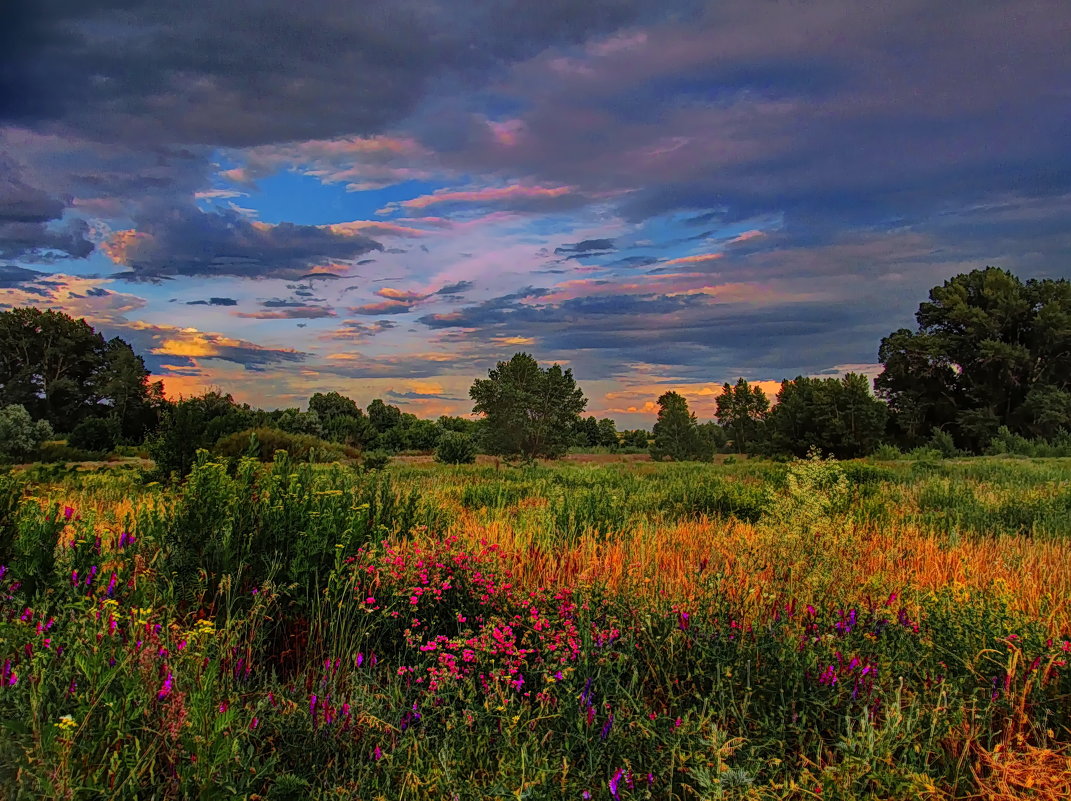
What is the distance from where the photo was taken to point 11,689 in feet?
7.82

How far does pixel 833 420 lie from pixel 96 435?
123ft

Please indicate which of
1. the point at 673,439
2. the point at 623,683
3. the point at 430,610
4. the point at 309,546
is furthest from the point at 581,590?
the point at 673,439

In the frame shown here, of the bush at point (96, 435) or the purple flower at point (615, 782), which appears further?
the bush at point (96, 435)

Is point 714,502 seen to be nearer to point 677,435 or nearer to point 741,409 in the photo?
point 677,435

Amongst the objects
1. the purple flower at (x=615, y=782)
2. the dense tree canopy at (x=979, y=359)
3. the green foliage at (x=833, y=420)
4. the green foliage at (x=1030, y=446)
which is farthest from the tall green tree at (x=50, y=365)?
the dense tree canopy at (x=979, y=359)

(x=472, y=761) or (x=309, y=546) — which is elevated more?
(x=309, y=546)

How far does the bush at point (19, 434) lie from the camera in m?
21.6

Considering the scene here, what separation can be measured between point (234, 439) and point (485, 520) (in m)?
9.03

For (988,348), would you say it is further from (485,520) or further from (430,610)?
(430,610)

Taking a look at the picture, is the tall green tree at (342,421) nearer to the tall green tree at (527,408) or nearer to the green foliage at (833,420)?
the tall green tree at (527,408)

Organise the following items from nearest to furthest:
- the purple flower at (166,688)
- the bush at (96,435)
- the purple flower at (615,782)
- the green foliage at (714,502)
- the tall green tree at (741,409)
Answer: the purple flower at (615,782), the purple flower at (166,688), the green foliage at (714,502), the bush at (96,435), the tall green tree at (741,409)

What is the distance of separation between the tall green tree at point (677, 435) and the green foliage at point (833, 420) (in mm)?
7699

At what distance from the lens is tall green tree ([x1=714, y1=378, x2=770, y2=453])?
5916 centimetres

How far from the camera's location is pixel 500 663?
3430 millimetres
